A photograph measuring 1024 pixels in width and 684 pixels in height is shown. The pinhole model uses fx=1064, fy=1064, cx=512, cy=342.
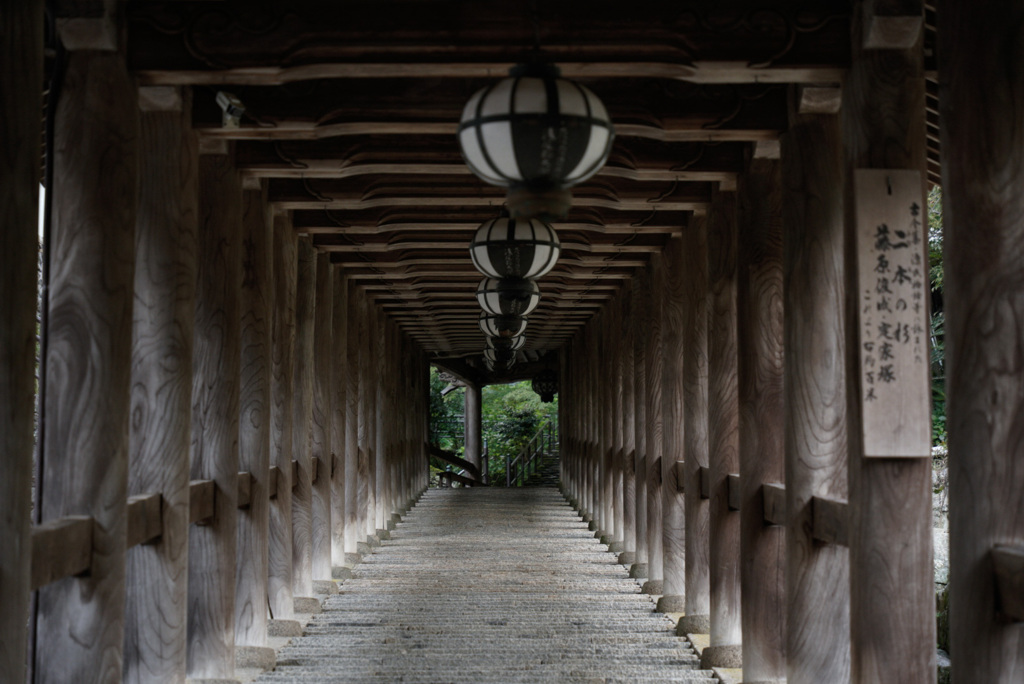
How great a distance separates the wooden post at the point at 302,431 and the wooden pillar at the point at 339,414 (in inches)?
56.9

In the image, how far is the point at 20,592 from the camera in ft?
10.5

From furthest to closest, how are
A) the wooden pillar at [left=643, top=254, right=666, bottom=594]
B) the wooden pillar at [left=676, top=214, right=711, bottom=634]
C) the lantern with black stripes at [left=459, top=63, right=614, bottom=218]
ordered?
the wooden pillar at [left=643, top=254, right=666, bottom=594] → the wooden pillar at [left=676, top=214, right=711, bottom=634] → the lantern with black stripes at [left=459, top=63, right=614, bottom=218]

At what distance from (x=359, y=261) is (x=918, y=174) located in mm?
6132

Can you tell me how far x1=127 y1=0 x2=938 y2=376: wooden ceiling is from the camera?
404cm

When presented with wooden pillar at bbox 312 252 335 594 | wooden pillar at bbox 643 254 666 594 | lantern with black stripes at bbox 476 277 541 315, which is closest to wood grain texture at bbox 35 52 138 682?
lantern with black stripes at bbox 476 277 541 315

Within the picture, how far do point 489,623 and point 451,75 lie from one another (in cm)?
397

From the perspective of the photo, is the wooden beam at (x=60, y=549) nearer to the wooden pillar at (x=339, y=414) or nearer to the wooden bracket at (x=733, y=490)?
the wooden bracket at (x=733, y=490)

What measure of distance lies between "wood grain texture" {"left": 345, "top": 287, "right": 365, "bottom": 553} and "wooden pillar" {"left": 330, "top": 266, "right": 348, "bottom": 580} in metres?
Result: 0.50

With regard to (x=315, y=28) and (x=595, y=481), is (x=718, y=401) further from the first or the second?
(x=595, y=481)

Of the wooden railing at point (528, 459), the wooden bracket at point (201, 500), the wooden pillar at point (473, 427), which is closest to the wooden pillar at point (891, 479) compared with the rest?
the wooden bracket at point (201, 500)

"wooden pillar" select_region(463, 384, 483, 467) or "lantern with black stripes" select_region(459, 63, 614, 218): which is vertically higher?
"lantern with black stripes" select_region(459, 63, 614, 218)

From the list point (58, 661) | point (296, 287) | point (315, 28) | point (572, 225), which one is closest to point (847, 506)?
point (315, 28)

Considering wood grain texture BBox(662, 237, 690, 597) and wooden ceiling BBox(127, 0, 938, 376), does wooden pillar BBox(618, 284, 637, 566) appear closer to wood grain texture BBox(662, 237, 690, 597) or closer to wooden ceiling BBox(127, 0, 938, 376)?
wood grain texture BBox(662, 237, 690, 597)

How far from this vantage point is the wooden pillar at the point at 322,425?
8.65 m
